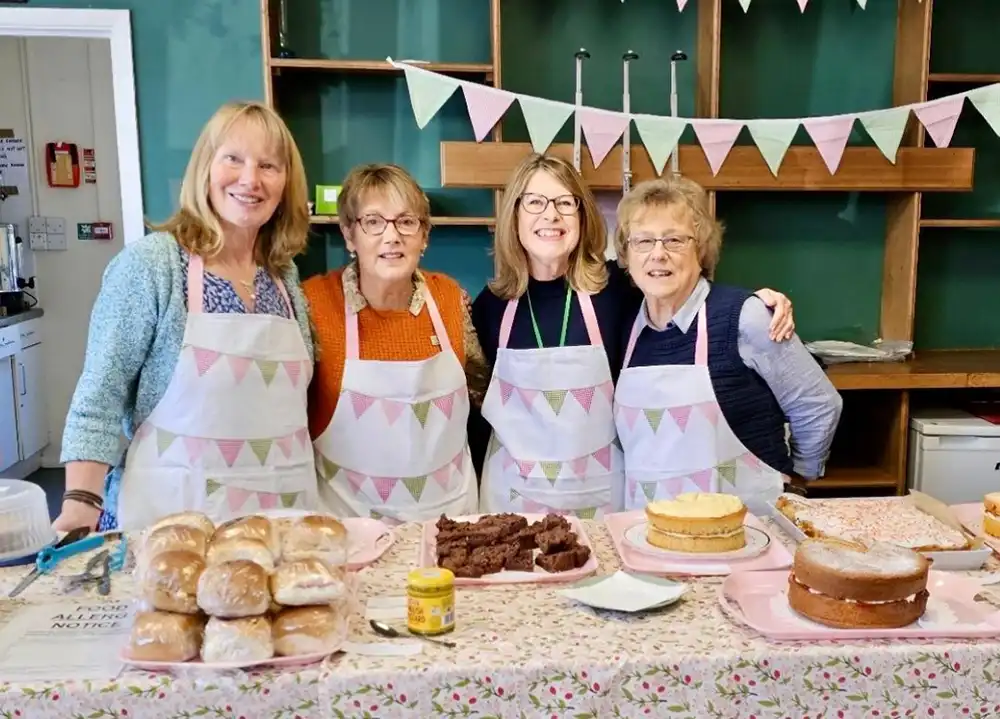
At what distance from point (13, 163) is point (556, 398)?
4197mm

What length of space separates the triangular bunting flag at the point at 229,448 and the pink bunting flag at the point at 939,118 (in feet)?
8.73

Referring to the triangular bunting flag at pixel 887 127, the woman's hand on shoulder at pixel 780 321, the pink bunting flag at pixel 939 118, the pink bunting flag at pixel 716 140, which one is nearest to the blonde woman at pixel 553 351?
the woman's hand on shoulder at pixel 780 321

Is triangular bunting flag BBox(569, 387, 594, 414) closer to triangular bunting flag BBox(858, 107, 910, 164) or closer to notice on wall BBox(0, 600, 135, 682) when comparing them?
notice on wall BBox(0, 600, 135, 682)

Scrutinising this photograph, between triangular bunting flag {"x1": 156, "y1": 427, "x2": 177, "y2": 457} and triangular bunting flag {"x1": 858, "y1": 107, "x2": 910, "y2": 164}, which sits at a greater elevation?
triangular bunting flag {"x1": 858, "y1": 107, "x2": 910, "y2": 164}

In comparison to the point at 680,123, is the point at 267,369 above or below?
below

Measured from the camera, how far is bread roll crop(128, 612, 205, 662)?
104 centimetres

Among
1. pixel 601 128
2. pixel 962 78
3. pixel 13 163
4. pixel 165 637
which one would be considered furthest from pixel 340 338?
pixel 13 163

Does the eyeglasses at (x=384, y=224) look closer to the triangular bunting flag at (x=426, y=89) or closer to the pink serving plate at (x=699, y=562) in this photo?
the pink serving plate at (x=699, y=562)

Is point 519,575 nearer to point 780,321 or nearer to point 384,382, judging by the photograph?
point 384,382

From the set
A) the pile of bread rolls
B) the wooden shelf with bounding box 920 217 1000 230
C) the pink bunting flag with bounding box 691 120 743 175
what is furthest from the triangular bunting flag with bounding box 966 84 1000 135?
the pile of bread rolls

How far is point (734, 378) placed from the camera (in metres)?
1.83

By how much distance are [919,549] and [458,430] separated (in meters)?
0.97

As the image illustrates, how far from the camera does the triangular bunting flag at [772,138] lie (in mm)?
3102

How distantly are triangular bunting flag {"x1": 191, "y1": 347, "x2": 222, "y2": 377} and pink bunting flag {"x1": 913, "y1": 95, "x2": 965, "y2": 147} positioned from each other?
264cm
